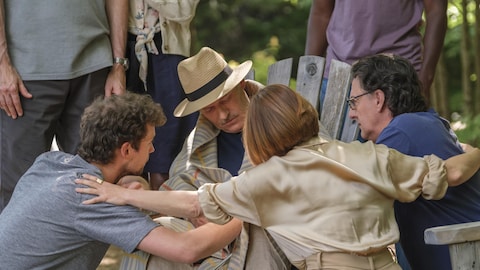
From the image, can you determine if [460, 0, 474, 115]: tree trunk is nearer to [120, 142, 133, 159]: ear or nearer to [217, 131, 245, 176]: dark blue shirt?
[217, 131, 245, 176]: dark blue shirt

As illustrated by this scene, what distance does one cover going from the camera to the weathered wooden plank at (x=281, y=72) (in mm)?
5070

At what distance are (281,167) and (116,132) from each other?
763 mm

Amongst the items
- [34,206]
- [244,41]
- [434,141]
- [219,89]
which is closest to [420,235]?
[434,141]

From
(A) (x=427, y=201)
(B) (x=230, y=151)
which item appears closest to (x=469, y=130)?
(B) (x=230, y=151)

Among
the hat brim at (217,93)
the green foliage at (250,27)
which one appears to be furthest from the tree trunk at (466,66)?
the green foliage at (250,27)

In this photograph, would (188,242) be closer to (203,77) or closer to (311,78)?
(203,77)

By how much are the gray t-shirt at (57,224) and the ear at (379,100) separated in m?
1.04

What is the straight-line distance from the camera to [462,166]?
11.3 feet

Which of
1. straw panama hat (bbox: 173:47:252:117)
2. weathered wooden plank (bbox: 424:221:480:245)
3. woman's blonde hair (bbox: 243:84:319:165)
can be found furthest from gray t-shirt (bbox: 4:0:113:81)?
weathered wooden plank (bbox: 424:221:480:245)

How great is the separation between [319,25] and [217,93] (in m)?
1.07

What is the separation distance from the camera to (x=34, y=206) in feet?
11.7

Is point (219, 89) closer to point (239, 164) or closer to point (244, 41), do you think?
point (239, 164)

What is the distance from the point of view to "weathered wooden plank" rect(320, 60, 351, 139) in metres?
4.71

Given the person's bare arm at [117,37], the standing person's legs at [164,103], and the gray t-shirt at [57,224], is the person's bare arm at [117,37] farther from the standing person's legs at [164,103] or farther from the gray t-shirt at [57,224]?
the gray t-shirt at [57,224]
